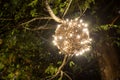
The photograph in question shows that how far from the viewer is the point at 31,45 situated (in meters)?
7.14

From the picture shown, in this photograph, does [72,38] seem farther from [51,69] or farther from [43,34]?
[43,34]

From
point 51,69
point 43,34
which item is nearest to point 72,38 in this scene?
point 51,69

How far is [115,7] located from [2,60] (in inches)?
120

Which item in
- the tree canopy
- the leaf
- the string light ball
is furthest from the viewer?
the leaf

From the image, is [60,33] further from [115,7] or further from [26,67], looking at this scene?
[26,67]

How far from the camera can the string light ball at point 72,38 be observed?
142 inches

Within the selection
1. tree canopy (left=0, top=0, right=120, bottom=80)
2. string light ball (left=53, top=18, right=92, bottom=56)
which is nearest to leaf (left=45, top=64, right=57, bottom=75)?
tree canopy (left=0, top=0, right=120, bottom=80)

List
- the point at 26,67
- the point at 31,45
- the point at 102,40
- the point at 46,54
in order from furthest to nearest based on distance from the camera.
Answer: the point at 46,54 < the point at 31,45 < the point at 26,67 < the point at 102,40

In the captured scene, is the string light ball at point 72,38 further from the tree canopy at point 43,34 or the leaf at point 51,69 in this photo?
the leaf at point 51,69

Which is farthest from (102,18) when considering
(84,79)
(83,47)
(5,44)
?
(84,79)

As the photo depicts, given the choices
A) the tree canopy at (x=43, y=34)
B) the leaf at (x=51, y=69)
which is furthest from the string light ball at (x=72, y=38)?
the leaf at (x=51, y=69)

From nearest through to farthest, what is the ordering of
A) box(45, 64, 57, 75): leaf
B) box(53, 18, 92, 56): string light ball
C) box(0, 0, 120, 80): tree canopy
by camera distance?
box(53, 18, 92, 56): string light ball
box(0, 0, 120, 80): tree canopy
box(45, 64, 57, 75): leaf

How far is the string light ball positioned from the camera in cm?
360

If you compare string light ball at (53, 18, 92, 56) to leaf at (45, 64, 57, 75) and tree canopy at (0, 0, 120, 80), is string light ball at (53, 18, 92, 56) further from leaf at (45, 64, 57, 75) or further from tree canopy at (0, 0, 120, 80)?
leaf at (45, 64, 57, 75)
